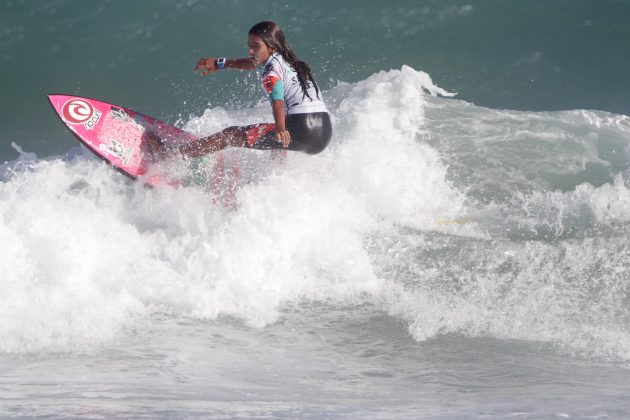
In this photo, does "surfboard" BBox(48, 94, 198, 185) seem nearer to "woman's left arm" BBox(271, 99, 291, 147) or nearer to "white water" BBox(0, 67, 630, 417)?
"white water" BBox(0, 67, 630, 417)

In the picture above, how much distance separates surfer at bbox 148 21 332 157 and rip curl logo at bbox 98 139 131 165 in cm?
50

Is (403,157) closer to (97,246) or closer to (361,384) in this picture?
(97,246)

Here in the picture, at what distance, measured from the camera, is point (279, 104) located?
5387 millimetres

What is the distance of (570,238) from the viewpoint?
6.15 metres

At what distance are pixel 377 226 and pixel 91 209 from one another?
7.82ft

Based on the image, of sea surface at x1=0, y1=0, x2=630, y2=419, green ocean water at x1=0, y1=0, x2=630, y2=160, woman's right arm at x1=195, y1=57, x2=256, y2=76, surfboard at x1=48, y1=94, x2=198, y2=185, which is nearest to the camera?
sea surface at x1=0, y1=0, x2=630, y2=419

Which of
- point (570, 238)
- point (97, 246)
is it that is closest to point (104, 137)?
point (97, 246)

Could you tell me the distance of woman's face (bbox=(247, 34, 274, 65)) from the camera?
17.7ft

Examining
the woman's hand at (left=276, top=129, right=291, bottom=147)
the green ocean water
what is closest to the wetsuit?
the woman's hand at (left=276, top=129, right=291, bottom=147)

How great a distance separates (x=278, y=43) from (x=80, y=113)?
193cm

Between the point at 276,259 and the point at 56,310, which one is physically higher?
the point at 276,259

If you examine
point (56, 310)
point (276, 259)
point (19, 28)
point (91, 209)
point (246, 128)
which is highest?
point (19, 28)

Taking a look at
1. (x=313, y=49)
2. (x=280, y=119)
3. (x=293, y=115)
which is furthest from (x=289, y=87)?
(x=313, y=49)

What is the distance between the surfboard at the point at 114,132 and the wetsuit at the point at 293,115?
3.26 ft
